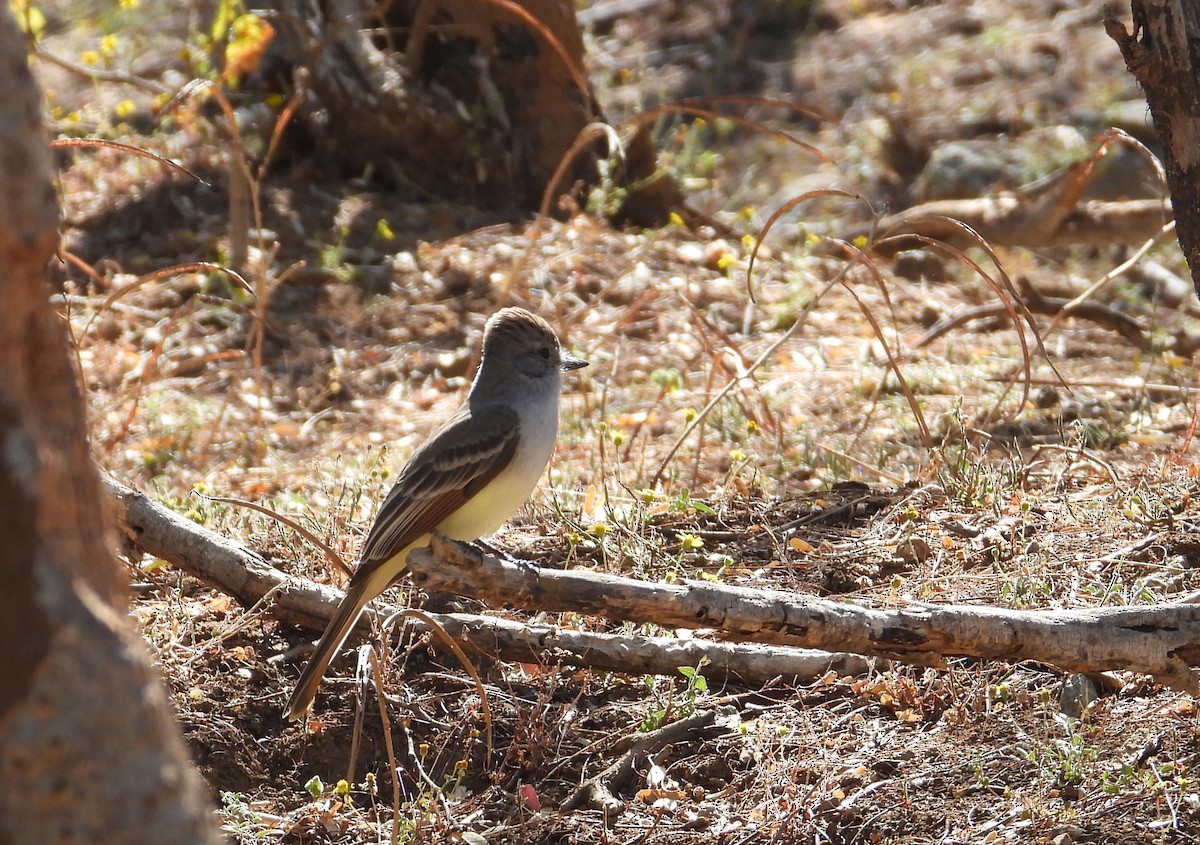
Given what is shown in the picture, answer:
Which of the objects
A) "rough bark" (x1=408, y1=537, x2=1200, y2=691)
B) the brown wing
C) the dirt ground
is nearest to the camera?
"rough bark" (x1=408, y1=537, x2=1200, y2=691)

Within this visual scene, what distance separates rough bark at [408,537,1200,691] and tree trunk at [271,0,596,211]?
22.2 ft

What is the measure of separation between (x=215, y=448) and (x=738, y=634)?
14.7 ft

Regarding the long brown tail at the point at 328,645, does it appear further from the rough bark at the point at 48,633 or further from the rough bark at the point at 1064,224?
the rough bark at the point at 1064,224

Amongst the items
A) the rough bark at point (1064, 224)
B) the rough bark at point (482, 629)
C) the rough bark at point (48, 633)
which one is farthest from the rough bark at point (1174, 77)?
the rough bark at point (1064, 224)

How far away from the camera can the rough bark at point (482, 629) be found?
438cm

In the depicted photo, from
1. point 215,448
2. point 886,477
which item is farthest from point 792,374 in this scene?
point 215,448

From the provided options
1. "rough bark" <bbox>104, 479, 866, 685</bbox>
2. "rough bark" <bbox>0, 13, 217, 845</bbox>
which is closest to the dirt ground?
"rough bark" <bbox>104, 479, 866, 685</bbox>

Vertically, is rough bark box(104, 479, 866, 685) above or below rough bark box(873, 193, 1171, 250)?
above

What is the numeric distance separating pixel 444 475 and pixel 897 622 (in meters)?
1.82

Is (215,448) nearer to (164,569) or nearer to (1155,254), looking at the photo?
(164,569)

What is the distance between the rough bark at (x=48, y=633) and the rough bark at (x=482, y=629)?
2.43m

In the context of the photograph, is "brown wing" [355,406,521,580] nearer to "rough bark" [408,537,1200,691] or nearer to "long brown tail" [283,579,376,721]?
"long brown tail" [283,579,376,721]

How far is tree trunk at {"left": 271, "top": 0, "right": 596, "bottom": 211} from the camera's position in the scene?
32.2 ft

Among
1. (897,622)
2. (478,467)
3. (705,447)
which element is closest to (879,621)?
(897,622)
